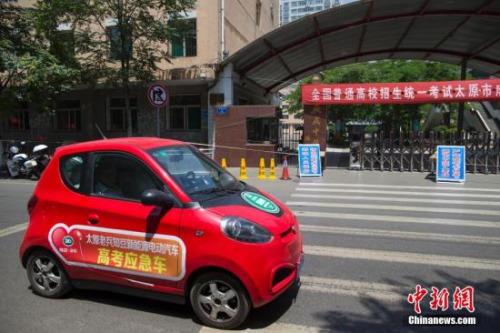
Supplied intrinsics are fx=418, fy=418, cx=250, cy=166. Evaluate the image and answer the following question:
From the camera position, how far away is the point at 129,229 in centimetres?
398

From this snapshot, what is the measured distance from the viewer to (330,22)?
58.2 feet

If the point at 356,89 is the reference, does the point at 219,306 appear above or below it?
below

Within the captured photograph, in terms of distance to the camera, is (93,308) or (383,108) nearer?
(93,308)

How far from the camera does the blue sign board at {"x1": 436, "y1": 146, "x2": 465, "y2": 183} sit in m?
13.1

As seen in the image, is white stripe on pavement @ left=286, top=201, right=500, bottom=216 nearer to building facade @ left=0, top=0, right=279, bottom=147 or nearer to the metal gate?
the metal gate

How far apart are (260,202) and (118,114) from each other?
18429 millimetres

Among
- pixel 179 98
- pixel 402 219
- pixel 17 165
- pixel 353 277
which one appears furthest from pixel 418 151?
pixel 17 165

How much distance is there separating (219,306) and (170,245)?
70 cm

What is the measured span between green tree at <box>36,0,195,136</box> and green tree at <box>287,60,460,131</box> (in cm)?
2081

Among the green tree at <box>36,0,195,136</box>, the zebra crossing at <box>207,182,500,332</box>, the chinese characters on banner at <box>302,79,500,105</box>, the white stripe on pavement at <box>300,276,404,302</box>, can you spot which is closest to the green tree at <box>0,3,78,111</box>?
the green tree at <box>36,0,195,136</box>

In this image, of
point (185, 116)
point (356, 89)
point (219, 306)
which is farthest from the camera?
point (185, 116)

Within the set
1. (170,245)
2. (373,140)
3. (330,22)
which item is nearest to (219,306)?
(170,245)

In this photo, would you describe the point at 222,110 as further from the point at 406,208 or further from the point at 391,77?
the point at 391,77

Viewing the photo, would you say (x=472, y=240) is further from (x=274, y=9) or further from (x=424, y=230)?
(x=274, y=9)
